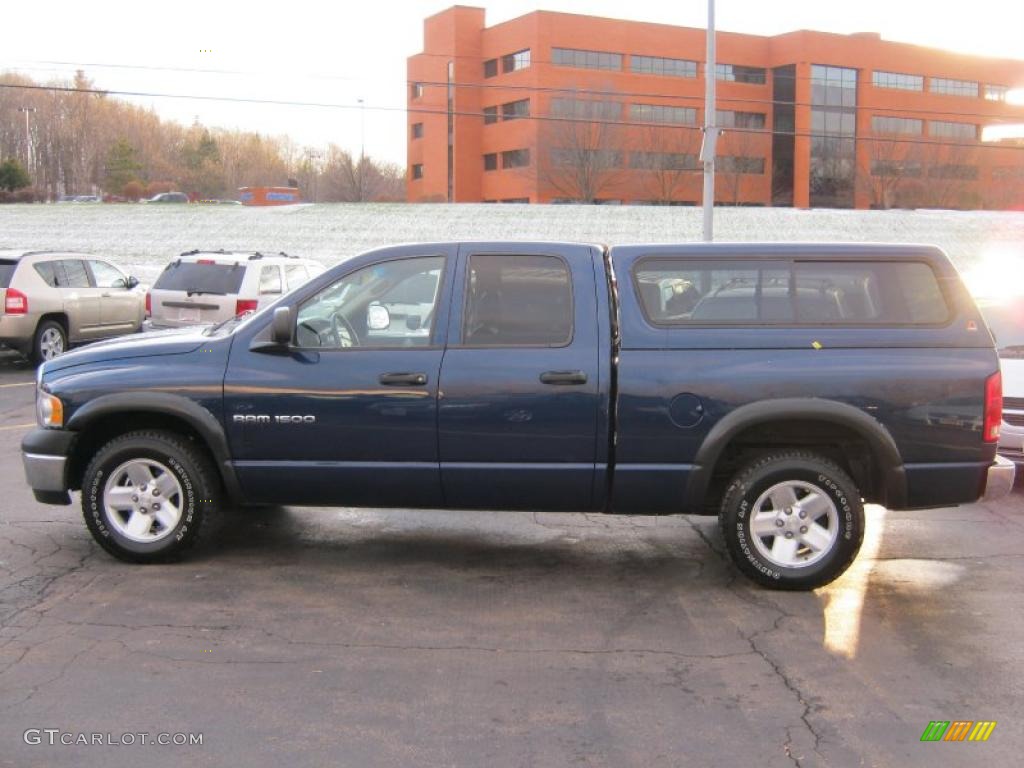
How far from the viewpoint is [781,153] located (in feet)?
246

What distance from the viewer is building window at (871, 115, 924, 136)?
74.8 m

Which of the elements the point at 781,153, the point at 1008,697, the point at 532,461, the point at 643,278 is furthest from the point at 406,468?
the point at 781,153

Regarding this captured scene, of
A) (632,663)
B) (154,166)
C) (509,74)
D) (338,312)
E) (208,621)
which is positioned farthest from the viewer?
(154,166)


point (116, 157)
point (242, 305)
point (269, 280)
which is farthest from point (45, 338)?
point (116, 157)

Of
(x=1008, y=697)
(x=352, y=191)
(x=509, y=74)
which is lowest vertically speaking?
(x=1008, y=697)

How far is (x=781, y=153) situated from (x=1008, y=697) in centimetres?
7464

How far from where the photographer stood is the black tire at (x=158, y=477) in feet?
19.8

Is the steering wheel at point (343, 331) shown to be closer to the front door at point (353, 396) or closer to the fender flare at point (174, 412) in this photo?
the front door at point (353, 396)

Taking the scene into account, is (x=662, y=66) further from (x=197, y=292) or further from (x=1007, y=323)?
(x=1007, y=323)

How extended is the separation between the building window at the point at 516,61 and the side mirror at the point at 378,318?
66917 millimetres

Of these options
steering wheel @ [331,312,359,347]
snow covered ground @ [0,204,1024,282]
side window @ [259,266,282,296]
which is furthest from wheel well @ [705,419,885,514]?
snow covered ground @ [0,204,1024,282]

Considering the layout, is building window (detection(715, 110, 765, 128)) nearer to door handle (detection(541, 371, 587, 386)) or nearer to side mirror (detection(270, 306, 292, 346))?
door handle (detection(541, 371, 587, 386))

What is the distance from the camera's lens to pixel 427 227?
150 feet

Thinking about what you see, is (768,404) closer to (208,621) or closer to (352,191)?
(208,621)
